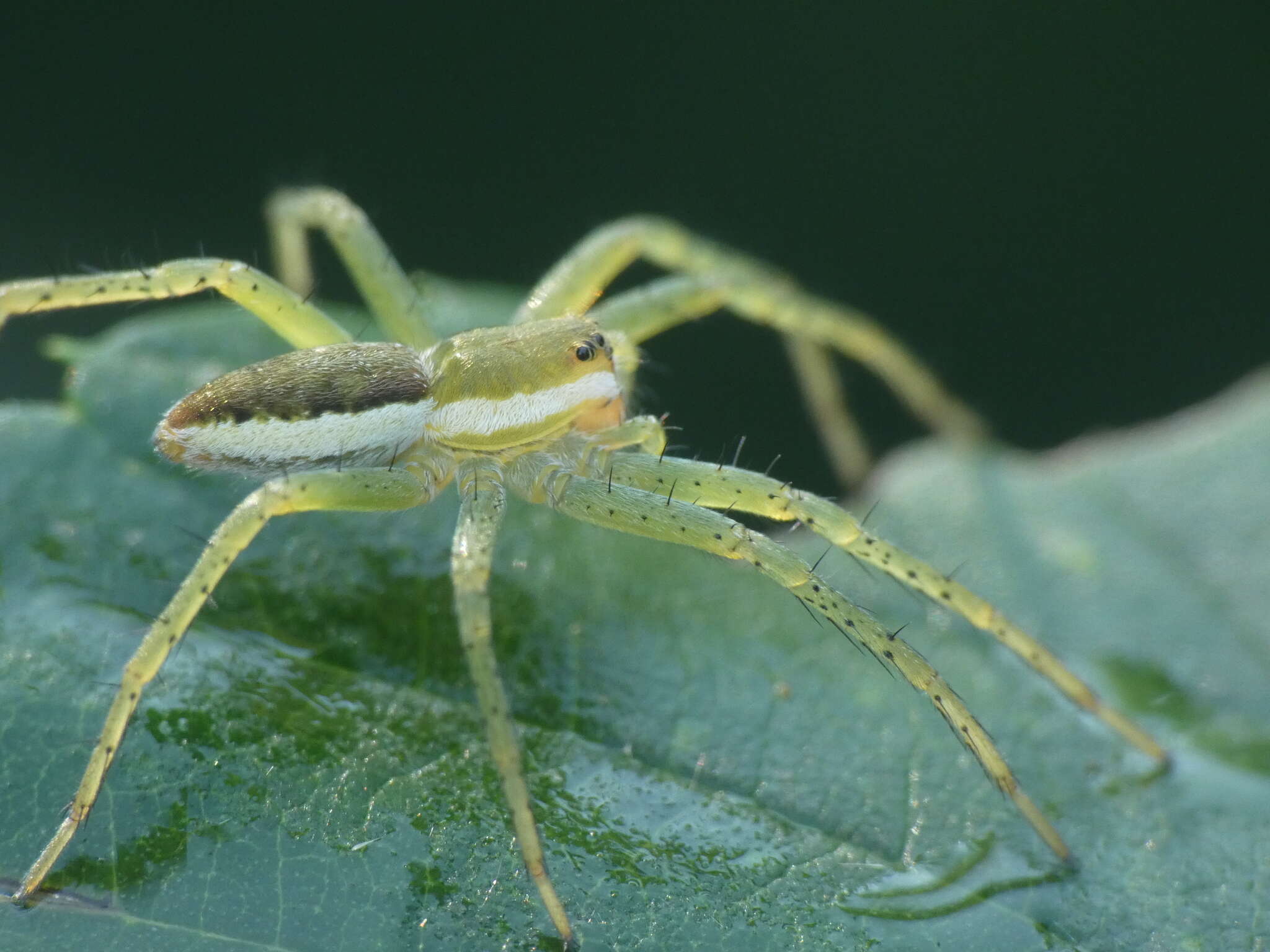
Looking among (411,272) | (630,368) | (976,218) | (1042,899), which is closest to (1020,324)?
(976,218)

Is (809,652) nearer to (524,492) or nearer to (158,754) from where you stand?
(524,492)

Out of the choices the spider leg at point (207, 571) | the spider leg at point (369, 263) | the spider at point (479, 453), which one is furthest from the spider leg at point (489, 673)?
the spider leg at point (369, 263)

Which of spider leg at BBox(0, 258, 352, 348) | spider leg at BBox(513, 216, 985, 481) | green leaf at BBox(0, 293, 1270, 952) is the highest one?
spider leg at BBox(513, 216, 985, 481)

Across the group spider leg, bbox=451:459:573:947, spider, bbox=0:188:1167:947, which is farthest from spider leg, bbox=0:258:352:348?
spider leg, bbox=451:459:573:947

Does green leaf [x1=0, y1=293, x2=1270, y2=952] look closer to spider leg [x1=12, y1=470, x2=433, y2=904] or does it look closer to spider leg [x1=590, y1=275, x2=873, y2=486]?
spider leg [x1=12, y1=470, x2=433, y2=904]

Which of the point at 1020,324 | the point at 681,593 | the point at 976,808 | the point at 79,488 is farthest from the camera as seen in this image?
the point at 1020,324
